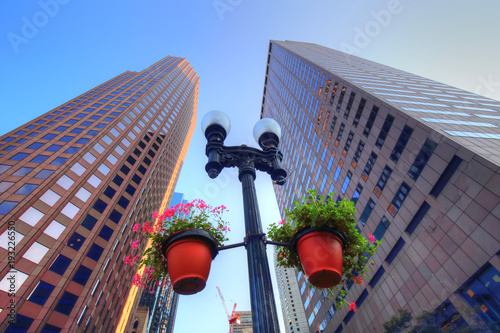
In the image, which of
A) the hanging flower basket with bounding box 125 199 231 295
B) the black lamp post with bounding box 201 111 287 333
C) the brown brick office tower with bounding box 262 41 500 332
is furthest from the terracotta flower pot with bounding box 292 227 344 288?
the brown brick office tower with bounding box 262 41 500 332

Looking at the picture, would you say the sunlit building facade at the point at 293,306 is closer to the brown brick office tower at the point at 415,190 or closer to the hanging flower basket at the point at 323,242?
the brown brick office tower at the point at 415,190

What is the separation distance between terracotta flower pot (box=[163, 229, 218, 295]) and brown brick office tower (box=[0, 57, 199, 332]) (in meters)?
26.7

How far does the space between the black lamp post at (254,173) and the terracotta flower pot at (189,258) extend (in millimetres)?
499

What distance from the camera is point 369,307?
24109mm

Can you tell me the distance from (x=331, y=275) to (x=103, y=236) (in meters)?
36.8

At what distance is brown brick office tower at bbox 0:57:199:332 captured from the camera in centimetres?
2211

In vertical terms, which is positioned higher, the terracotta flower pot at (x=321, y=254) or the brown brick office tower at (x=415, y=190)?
the brown brick office tower at (x=415, y=190)

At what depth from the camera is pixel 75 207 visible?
2888cm

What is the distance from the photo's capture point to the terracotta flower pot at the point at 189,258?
2502mm

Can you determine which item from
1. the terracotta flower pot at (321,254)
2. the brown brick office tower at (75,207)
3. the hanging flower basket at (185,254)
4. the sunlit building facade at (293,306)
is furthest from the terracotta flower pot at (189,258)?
the sunlit building facade at (293,306)

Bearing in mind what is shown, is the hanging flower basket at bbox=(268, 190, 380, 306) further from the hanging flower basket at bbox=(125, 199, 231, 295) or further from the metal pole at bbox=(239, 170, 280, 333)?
the hanging flower basket at bbox=(125, 199, 231, 295)

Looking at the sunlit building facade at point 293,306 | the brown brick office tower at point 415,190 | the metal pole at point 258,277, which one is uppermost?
the sunlit building facade at point 293,306

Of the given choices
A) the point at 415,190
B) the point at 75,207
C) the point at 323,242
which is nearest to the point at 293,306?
the point at 75,207

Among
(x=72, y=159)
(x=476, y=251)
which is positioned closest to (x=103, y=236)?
(x=72, y=159)
